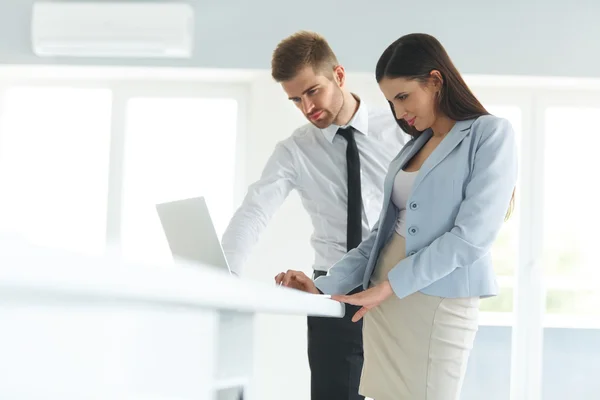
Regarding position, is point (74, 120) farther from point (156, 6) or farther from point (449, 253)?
point (449, 253)

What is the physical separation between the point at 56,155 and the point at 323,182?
2.32m

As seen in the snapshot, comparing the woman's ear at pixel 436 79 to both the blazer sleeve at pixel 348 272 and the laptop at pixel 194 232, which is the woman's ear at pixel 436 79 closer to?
the blazer sleeve at pixel 348 272

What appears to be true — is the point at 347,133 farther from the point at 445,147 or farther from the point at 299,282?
the point at 445,147

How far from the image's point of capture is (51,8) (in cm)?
368

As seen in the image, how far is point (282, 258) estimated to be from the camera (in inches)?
149

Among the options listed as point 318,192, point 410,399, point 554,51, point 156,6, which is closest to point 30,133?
point 156,6

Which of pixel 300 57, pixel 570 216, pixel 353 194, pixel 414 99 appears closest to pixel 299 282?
pixel 353 194

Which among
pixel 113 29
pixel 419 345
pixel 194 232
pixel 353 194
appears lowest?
pixel 419 345

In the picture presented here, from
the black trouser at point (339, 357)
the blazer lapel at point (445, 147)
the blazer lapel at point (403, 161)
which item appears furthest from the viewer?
the black trouser at point (339, 357)

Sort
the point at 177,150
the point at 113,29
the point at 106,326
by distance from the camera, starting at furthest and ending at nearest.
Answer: the point at 177,150, the point at 113,29, the point at 106,326

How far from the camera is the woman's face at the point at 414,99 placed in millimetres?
1699

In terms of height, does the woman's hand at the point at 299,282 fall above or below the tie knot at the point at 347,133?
below

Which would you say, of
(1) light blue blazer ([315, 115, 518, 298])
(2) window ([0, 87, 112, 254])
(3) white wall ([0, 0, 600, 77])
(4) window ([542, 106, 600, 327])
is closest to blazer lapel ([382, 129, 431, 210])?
(1) light blue blazer ([315, 115, 518, 298])

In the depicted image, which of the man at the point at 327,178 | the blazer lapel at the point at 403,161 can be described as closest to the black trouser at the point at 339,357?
the man at the point at 327,178
